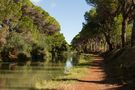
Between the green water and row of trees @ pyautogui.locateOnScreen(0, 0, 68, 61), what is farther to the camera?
row of trees @ pyautogui.locateOnScreen(0, 0, 68, 61)

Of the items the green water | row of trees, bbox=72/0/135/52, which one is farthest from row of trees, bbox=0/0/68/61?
the green water

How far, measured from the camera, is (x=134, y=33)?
5572 cm

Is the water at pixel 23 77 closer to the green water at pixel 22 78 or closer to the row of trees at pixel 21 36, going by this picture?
the green water at pixel 22 78

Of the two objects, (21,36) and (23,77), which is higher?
(21,36)

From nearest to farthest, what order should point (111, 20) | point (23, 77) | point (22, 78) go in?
point (22, 78) → point (23, 77) → point (111, 20)

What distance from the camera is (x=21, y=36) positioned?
82812 millimetres

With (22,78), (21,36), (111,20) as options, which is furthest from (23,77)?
(111,20)

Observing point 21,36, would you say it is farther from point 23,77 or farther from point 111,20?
point 23,77

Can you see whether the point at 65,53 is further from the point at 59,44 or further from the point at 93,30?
the point at 93,30

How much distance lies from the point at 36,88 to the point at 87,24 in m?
77.1

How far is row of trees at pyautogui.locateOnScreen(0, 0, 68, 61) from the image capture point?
67.6 meters

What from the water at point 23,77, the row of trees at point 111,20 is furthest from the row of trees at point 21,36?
the water at point 23,77

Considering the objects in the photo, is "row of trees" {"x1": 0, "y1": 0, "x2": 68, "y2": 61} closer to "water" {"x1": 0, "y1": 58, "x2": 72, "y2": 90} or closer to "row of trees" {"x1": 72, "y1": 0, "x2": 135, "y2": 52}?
"row of trees" {"x1": 72, "y1": 0, "x2": 135, "y2": 52}

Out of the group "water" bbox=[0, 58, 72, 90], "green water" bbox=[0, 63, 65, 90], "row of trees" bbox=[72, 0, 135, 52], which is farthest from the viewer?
"row of trees" bbox=[72, 0, 135, 52]
